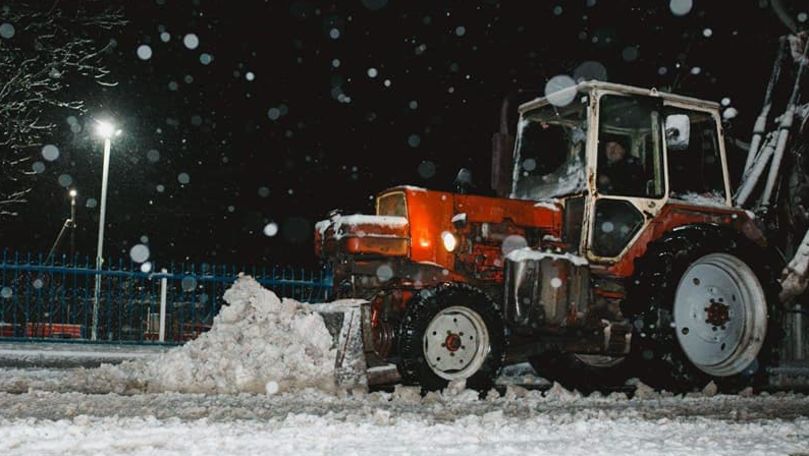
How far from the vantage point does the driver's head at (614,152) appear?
24.8 feet

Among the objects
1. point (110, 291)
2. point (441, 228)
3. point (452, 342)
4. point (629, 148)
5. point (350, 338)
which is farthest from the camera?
point (110, 291)

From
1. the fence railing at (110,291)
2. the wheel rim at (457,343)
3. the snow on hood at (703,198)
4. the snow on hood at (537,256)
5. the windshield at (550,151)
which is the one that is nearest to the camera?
the wheel rim at (457,343)

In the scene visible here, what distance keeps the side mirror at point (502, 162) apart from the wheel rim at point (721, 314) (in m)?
1.94

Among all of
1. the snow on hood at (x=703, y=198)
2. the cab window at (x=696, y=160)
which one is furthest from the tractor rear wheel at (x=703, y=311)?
the cab window at (x=696, y=160)

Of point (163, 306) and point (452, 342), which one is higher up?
point (452, 342)

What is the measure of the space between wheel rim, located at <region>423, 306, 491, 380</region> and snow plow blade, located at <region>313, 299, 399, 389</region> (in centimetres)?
51

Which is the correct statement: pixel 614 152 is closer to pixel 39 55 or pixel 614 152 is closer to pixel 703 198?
pixel 703 198

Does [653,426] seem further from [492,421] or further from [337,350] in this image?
[337,350]

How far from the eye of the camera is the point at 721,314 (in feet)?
24.4

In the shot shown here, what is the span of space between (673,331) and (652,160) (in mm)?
1621

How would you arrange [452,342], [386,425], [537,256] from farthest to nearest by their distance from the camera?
[537,256] < [452,342] < [386,425]

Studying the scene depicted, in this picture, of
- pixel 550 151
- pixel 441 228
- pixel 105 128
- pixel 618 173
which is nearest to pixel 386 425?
pixel 441 228

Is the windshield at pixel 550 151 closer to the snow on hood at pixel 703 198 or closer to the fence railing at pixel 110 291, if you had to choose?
the snow on hood at pixel 703 198

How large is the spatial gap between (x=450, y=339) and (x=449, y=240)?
2.95ft
